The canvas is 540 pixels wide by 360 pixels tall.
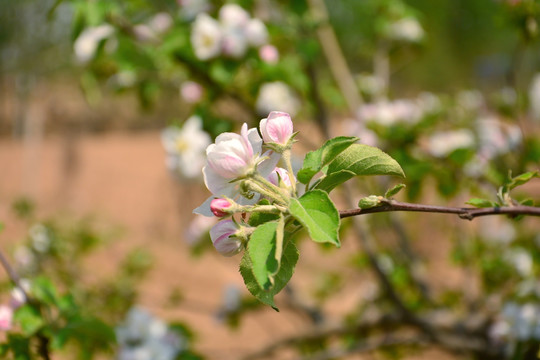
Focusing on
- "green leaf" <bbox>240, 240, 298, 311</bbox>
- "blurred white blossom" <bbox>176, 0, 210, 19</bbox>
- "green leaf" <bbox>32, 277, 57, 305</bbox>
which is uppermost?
"blurred white blossom" <bbox>176, 0, 210, 19</bbox>

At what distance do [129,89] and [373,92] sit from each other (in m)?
1.14

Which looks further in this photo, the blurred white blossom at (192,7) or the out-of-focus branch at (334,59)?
the out-of-focus branch at (334,59)

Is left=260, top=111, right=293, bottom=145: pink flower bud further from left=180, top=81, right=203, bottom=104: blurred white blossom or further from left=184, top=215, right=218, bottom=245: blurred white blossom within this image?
left=184, top=215, right=218, bottom=245: blurred white blossom

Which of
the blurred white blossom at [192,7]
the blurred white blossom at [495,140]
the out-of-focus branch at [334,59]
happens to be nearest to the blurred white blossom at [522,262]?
the blurred white blossom at [495,140]

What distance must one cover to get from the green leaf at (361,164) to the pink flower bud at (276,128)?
5 cm

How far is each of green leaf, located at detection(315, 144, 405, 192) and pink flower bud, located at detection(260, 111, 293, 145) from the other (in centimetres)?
5

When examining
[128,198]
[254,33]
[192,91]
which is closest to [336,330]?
[192,91]

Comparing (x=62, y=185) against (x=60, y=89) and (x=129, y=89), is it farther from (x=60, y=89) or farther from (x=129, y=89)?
(x=129, y=89)

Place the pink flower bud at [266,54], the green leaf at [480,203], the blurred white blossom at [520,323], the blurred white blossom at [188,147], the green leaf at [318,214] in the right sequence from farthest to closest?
the blurred white blossom at [188,147] < the pink flower bud at [266,54] < the blurred white blossom at [520,323] < the green leaf at [480,203] < the green leaf at [318,214]

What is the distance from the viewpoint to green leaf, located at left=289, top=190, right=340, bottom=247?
0.42 m

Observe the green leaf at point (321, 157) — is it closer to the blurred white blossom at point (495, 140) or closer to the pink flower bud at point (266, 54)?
the pink flower bud at point (266, 54)

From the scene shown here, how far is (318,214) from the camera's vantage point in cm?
44

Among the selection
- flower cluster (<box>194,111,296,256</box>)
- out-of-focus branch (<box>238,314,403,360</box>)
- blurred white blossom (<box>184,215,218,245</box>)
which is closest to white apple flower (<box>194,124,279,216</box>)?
flower cluster (<box>194,111,296,256</box>)

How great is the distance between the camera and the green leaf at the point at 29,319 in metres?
0.85
